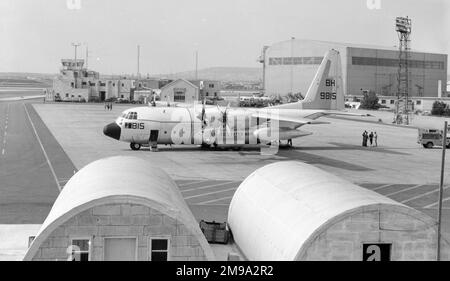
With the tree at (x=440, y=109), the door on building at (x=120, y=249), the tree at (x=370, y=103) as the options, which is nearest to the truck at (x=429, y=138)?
the tree at (x=440, y=109)

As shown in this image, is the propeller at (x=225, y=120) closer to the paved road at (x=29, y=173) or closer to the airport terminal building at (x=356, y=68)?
the paved road at (x=29, y=173)

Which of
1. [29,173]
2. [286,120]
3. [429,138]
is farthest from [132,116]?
[429,138]

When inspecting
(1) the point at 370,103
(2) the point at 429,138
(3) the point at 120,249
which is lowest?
(2) the point at 429,138

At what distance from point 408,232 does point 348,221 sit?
1.89m

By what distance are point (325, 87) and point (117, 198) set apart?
50789mm

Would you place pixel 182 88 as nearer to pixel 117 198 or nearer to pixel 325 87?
pixel 325 87

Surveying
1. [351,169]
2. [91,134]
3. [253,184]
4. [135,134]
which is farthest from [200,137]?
[253,184]

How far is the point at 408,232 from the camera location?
652 inches

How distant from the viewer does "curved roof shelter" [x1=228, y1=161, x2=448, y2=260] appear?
52.5 ft

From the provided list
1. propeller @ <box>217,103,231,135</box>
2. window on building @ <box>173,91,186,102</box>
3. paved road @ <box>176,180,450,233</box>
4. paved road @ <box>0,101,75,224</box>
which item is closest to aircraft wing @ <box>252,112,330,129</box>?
propeller @ <box>217,103,231,135</box>

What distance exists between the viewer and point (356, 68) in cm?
16962

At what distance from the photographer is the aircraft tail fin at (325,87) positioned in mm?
63219

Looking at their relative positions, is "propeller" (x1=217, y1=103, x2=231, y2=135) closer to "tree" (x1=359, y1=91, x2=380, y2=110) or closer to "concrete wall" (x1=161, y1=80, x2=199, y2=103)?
"concrete wall" (x1=161, y1=80, x2=199, y2=103)

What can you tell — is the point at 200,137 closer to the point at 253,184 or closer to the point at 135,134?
the point at 135,134
